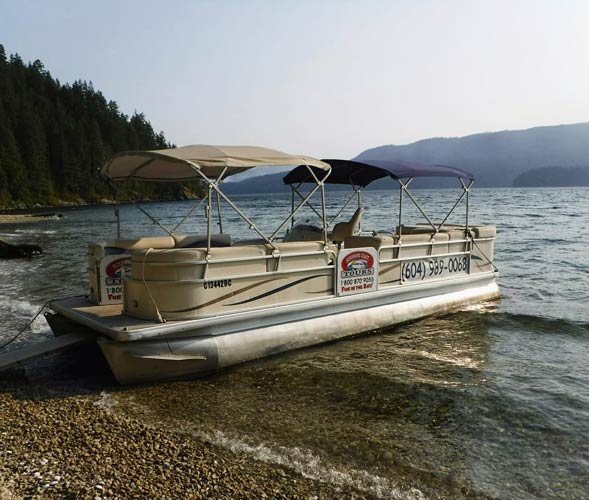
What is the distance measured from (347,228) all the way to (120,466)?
7780 mm

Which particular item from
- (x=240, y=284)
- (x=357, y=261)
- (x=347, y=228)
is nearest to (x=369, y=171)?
(x=347, y=228)

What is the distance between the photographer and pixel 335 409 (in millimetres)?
6883

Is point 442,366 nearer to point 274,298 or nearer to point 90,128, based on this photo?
point 274,298

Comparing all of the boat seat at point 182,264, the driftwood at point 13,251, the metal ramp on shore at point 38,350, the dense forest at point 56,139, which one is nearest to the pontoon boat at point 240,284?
the boat seat at point 182,264

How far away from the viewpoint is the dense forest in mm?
84562

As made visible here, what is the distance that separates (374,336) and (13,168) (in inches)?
3368

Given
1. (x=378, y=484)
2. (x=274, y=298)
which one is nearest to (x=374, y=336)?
(x=274, y=298)

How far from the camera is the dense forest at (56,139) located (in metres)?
84.6

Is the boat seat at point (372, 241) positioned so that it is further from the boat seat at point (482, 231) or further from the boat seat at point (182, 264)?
the boat seat at point (182, 264)

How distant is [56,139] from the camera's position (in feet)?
331

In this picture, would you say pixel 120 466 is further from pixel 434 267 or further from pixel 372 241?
pixel 434 267

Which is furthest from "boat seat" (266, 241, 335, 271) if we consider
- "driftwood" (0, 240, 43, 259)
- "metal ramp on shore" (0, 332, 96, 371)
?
"driftwood" (0, 240, 43, 259)

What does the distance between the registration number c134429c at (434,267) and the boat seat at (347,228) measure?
1.64m

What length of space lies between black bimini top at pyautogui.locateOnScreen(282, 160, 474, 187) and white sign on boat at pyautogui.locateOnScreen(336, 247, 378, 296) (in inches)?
69.7
